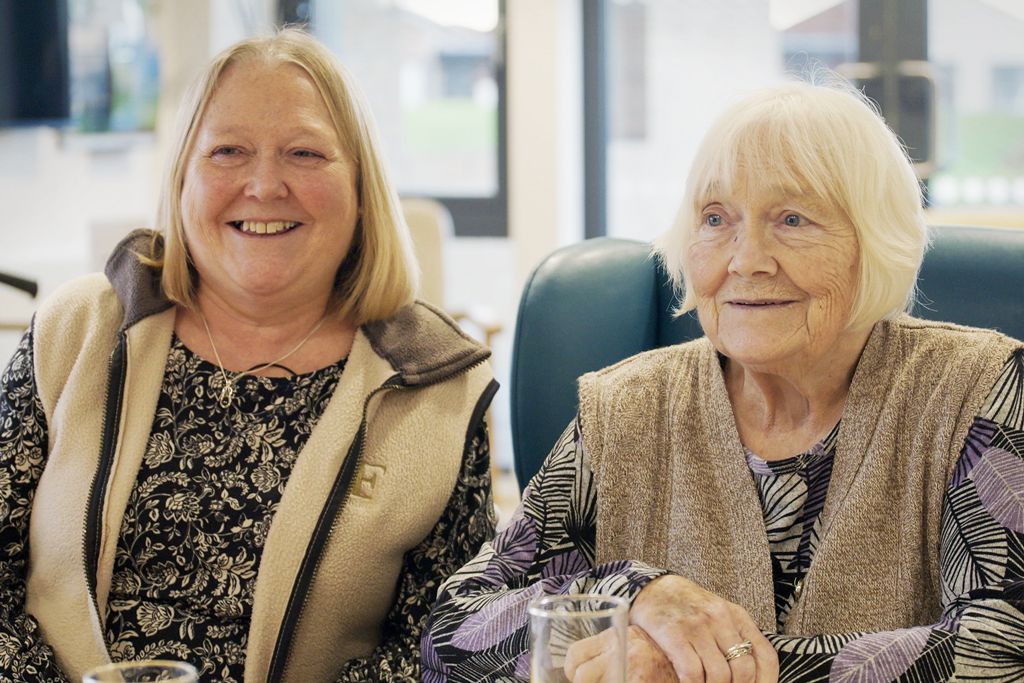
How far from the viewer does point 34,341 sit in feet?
6.18

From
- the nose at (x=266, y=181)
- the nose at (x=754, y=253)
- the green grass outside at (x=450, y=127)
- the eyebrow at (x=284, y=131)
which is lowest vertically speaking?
the nose at (x=754, y=253)

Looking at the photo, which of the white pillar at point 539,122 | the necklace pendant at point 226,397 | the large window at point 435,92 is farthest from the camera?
the large window at point 435,92

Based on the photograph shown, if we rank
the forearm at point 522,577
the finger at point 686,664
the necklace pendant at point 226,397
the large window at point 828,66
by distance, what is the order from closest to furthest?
the finger at point 686,664, the forearm at point 522,577, the necklace pendant at point 226,397, the large window at point 828,66

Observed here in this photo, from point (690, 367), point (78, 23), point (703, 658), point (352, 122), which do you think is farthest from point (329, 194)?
point (78, 23)

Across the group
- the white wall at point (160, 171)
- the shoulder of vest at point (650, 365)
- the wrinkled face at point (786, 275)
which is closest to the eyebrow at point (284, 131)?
the shoulder of vest at point (650, 365)

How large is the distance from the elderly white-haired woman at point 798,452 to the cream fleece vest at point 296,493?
8.9 inches

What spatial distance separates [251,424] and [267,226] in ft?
0.96

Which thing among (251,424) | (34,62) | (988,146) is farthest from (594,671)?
(988,146)

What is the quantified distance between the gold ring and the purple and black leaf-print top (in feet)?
0.15

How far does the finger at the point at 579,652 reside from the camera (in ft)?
3.31

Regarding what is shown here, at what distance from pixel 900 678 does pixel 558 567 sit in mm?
461

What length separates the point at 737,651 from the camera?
1307 millimetres

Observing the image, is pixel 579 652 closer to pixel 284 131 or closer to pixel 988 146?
pixel 284 131

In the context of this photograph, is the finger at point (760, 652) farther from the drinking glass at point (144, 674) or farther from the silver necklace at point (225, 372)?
the silver necklace at point (225, 372)
